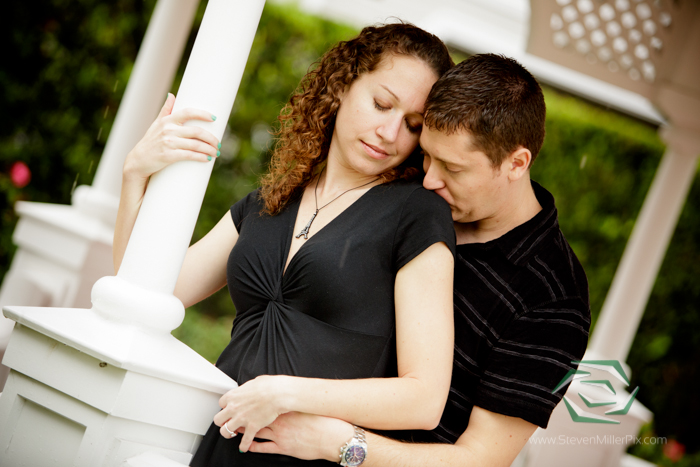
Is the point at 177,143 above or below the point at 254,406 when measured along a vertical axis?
above

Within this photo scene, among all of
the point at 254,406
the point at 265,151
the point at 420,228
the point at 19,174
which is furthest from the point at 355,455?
the point at 19,174

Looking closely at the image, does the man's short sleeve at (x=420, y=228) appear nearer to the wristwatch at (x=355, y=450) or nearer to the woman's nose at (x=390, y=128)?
the woman's nose at (x=390, y=128)

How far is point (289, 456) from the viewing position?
1.70m

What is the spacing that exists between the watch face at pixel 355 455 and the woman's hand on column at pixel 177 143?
87cm

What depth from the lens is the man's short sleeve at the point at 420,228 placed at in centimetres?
174

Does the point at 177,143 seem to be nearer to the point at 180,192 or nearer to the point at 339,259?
the point at 180,192

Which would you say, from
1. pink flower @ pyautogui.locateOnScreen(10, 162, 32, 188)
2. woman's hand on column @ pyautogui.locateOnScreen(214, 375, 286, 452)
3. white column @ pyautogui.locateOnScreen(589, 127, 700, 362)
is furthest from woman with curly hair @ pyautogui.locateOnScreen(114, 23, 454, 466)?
→ pink flower @ pyautogui.locateOnScreen(10, 162, 32, 188)

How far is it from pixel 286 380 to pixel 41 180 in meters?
4.75

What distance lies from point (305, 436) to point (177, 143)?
0.84 meters

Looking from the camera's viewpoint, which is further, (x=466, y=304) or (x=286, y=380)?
(x=466, y=304)

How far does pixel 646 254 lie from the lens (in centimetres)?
436

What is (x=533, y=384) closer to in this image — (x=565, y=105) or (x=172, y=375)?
(x=172, y=375)

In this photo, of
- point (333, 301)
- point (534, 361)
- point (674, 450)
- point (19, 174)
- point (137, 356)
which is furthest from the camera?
point (674, 450)

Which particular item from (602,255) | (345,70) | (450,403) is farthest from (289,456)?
(602,255)
